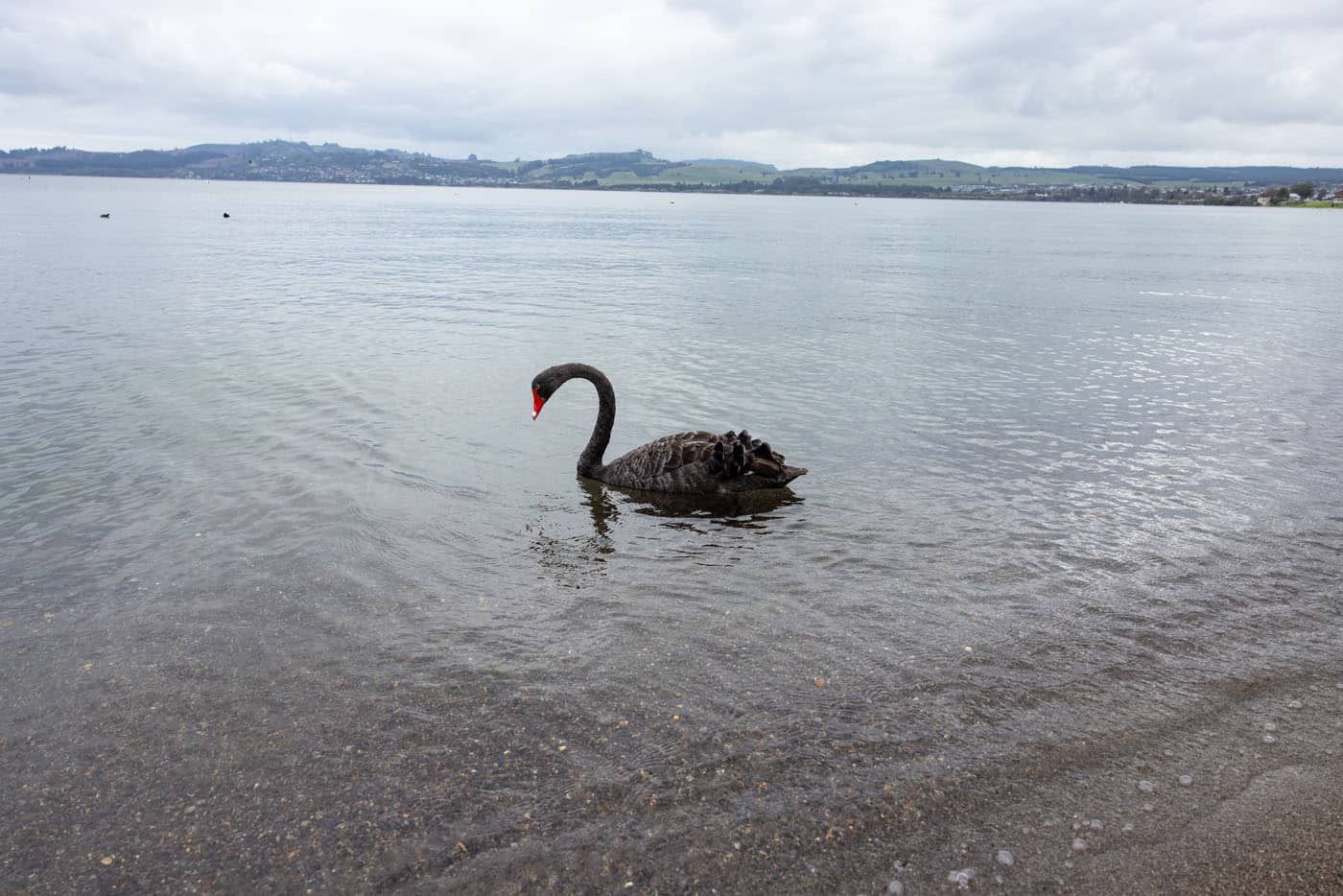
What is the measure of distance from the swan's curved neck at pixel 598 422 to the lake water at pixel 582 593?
0.28 m

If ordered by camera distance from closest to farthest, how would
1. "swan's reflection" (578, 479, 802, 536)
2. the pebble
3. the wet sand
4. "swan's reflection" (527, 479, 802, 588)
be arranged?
the pebble
the wet sand
"swan's reflection" (527, 479, 802, 588)
"swan's reflection" (578, 479, 802, 536)

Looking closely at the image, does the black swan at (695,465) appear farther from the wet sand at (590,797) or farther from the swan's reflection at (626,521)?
the wet sand at (590,797)

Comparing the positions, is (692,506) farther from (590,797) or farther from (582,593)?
(590,797)

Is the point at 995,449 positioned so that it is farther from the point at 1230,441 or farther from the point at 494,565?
the point at 494,565

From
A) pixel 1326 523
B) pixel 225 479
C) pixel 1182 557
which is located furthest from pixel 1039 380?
pixel 225 479

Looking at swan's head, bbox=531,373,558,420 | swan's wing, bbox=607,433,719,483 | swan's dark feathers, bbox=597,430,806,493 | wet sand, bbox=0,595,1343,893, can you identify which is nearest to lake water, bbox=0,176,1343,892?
wet sand, bbox=0,595,1343,893

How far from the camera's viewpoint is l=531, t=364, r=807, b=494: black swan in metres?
10.8

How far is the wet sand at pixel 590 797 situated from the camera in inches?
185

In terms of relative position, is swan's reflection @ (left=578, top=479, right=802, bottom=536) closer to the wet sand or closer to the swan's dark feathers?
the swan's dark feathers

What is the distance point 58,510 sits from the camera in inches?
392

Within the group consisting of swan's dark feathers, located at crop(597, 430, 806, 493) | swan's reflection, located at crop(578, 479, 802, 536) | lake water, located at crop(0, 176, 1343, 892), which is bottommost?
swan's reflection, located at crop(578, 479, 802, 536)

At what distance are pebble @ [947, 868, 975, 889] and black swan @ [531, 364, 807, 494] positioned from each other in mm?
6440

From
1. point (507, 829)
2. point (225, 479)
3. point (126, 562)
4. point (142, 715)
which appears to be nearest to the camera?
point (507, 829)

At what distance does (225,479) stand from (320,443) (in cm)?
189
